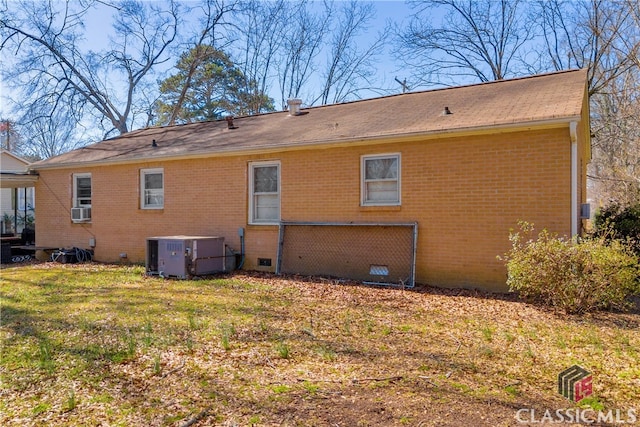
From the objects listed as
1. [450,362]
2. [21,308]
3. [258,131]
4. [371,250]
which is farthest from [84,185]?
[450,362]

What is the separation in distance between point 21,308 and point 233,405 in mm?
5371

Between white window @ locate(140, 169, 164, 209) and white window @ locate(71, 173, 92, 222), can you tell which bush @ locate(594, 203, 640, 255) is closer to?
white window @ locate(140, 169, 164, 209)

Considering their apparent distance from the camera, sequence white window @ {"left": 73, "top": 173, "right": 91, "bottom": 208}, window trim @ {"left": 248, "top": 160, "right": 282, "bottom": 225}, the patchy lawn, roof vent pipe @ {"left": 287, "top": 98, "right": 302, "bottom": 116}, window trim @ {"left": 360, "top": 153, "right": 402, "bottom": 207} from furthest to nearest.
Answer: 1. white window @ {"left": 73, "top": 173, "right": 91, "bottom": 208}
2. roof vent pipe @ {"left": 287, "top": 98, "right": 302, "bottom": 116}
3. window trim @ {"left": 248, "top": 160, "right": 282, "bottom": 225}
4. window trim @ {"left": 360, "top": 153, "right": 402, "bottom": 207}
5. the patchy lawn

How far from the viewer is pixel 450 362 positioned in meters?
4.62

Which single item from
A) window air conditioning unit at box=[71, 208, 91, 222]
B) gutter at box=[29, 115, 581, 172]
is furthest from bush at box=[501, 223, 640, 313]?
window air conditioning unit at box=[71, 208, 91, 222]

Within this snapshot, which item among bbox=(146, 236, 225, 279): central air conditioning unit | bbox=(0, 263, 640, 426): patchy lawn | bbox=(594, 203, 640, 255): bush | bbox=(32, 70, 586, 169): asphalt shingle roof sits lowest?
bbox=(0, 263, 640, 426): patchy lawn

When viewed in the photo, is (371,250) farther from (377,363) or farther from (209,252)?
(377,363)

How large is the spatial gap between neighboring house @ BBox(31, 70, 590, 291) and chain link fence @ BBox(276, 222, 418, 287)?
0.17ft

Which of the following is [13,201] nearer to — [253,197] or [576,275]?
[253,197]

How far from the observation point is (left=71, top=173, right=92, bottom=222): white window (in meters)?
14.4

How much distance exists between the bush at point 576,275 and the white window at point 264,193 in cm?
596

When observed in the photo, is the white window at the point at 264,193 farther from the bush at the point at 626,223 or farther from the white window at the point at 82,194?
the bush at the point at 626,223

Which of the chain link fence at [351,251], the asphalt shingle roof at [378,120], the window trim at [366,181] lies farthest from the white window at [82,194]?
the window trim at [366,181]

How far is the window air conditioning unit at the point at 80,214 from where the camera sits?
14236mm
